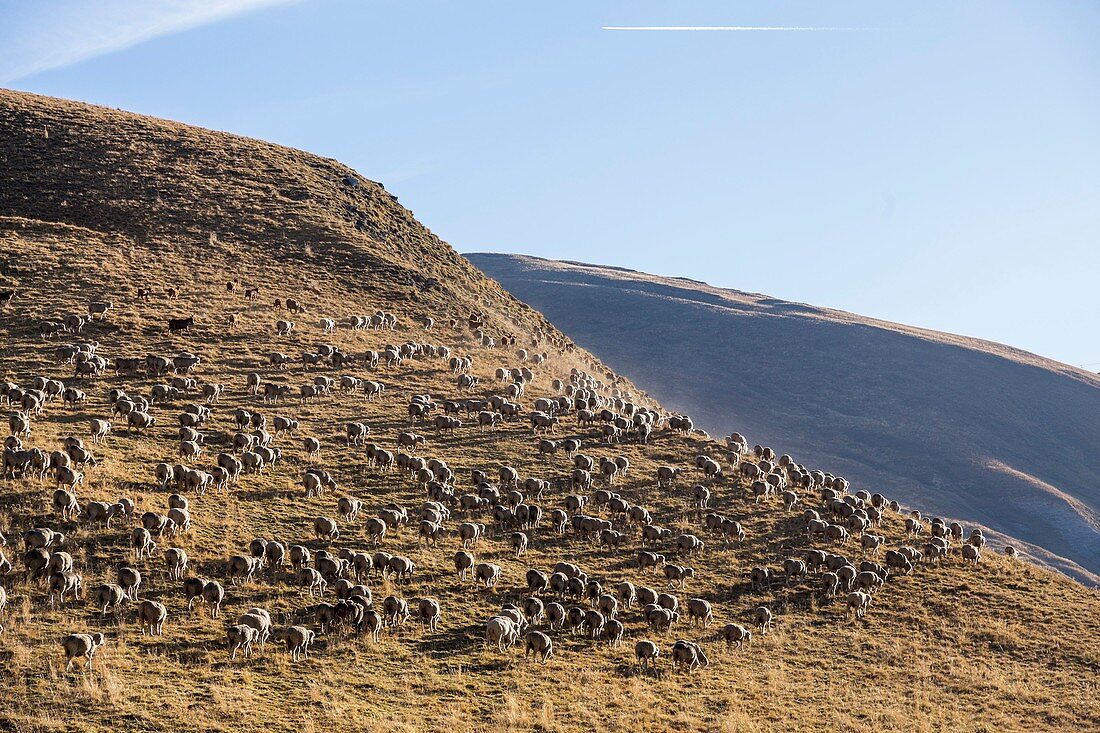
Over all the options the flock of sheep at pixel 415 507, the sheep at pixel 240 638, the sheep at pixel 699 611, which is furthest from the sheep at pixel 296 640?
the sheep at pixel 699 611

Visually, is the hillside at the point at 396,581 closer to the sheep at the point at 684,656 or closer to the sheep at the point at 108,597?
the sheep at the point at 108,597

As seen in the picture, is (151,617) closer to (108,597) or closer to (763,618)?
(108,597)

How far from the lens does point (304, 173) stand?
9281 centimetres

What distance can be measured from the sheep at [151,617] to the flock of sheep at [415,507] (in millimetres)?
37

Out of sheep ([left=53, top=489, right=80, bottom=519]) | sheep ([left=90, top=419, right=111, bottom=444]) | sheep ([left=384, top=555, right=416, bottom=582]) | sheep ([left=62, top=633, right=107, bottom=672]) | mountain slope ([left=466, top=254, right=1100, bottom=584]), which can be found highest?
mountain slope ([left=466, top=254, right=1100, bottom=584])

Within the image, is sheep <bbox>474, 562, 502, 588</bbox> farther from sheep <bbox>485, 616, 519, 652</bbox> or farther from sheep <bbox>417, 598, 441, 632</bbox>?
sheep <bbox>485, 616, 519, 652</bbox>

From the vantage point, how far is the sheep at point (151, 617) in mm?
22844

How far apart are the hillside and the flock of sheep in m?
0.29

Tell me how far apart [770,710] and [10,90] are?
99766 mm

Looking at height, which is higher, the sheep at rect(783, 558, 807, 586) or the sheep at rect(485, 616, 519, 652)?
the sheep at rect(783, 558, 807, 586)

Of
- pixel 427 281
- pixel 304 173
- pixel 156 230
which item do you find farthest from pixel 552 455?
pixel 304 173

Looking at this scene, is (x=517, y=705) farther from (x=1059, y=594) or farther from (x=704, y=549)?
(x=1059, y=594)

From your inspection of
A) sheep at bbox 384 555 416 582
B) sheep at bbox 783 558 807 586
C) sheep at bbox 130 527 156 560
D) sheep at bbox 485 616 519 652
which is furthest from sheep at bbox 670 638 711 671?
sheep at bbox 130 527 156 560

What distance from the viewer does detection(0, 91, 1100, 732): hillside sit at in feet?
71.9
